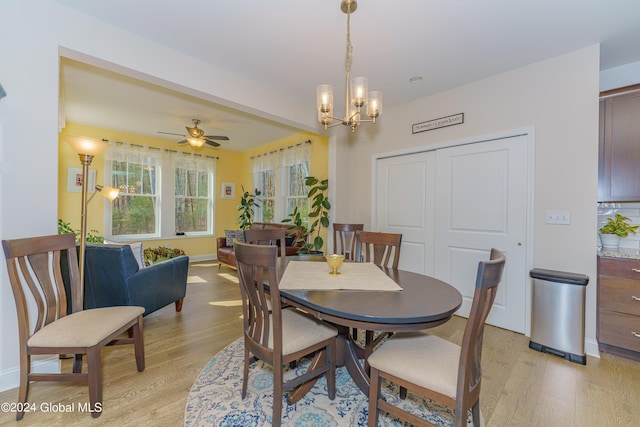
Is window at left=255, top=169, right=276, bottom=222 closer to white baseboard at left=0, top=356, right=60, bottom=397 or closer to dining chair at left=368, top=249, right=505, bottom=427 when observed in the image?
white baseboard at left=0, top=356, right=60, bottom=397

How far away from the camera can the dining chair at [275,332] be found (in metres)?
1.35

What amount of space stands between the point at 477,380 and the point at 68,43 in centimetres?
330

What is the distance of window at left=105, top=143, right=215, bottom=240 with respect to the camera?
205 inches

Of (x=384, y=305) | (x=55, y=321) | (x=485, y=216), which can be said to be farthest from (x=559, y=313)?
(x=55, y=321)

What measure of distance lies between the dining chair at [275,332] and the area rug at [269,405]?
8 cm

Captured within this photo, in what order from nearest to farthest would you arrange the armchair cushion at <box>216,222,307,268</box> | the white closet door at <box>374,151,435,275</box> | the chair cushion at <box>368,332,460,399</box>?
1. the chair cushion at <box>368,332,460,399</box>
2. the white closet door at <box>374,151,435,275</box>
3. the armchair cushion at <box>216,222,307,268</box>

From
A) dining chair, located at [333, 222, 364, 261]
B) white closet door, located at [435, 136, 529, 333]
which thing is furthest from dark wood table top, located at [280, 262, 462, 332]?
white closet door, located at [435, 136, 529, 333]

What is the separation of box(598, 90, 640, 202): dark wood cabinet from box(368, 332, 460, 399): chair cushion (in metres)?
2.23

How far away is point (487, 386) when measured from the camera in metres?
1.86

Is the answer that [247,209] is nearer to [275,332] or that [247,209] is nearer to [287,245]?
[287,245]

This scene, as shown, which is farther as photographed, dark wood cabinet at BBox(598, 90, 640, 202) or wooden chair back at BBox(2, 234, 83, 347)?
dark wood cabinet at BBox(598, 90, 640, 202)

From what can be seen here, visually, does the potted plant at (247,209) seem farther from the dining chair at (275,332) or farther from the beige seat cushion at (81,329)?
the dining chair at (275,332)

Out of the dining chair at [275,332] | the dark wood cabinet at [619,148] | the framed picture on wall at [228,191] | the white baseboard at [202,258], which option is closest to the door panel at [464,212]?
the dark wood cabinet at [619,148]

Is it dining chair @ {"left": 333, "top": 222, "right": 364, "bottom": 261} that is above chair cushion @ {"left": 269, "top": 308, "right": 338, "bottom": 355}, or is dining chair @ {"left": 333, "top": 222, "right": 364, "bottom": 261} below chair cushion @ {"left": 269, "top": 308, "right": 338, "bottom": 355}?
above
